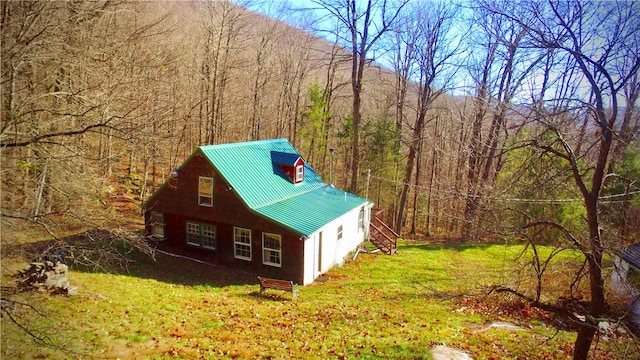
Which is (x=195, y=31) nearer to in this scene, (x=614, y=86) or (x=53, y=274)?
(x=53, y=274)

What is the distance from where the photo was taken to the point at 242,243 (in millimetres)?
18016

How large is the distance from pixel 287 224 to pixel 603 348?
11.9 metres

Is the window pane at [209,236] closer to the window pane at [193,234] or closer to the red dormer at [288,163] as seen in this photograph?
the window pane at [193,234]

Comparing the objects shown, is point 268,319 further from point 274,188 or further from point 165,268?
point 274,188

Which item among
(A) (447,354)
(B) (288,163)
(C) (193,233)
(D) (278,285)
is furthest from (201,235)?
(A) (447,354)

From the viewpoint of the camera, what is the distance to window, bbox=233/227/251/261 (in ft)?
58.9

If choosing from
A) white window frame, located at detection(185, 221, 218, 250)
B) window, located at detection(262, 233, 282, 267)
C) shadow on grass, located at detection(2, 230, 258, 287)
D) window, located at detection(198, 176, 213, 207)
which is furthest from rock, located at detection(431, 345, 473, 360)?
window, located at detection(198, 176, 213, 207)

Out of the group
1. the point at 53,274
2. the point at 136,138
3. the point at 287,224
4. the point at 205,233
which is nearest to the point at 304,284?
the point at 287,224

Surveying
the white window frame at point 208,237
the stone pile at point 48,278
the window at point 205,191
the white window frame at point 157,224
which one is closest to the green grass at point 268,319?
the stone pile at point 48,278

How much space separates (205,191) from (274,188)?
3.42m

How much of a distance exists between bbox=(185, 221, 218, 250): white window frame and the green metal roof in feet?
9.01

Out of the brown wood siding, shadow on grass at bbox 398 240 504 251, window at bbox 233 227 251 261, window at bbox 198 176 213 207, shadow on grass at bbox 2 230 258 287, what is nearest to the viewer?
shadow on grass at bbox 2 230 258 287

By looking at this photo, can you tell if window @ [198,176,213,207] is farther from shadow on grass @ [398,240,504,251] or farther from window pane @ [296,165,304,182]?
shadow on grass @ [398,240,504,251]

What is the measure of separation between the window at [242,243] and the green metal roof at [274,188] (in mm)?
1455
